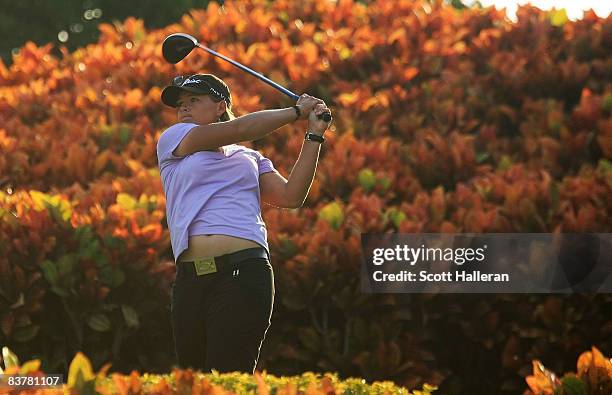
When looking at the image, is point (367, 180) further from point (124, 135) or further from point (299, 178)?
point (299, 178)

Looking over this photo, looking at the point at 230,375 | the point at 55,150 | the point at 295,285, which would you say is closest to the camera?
the point at 230,375

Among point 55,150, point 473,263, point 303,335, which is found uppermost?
point 55,150

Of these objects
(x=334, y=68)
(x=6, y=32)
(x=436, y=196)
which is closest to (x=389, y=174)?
(x=436, y=196)

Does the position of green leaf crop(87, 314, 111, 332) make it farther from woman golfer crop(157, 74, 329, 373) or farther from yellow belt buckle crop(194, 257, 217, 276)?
yellow belt buckle crop(194, 257, 217, 276)

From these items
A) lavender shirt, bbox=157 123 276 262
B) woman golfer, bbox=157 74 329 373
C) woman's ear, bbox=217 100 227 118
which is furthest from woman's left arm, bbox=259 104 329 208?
woman's ear, bbox=217 100 227 118

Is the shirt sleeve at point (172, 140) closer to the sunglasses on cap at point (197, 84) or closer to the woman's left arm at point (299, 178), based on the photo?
the sunglasses on cap at point (197, 84)

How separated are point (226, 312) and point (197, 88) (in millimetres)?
958

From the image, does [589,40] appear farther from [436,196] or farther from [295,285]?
[295,285]

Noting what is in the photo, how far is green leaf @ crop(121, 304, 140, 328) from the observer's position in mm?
6074

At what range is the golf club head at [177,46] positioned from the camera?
5.35 meters

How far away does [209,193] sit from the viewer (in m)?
4.69

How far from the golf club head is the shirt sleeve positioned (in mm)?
670

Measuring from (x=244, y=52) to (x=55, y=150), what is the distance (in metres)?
2.93

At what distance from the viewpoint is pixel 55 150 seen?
819 cm
